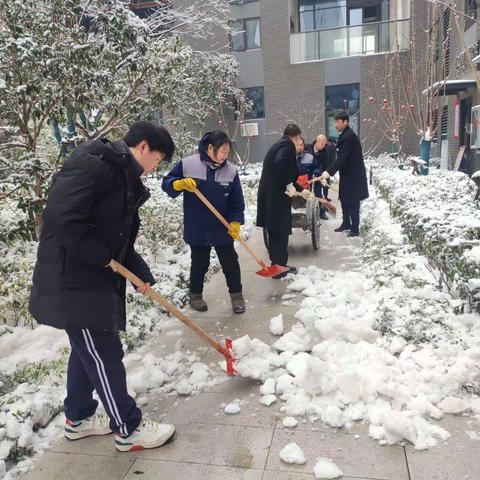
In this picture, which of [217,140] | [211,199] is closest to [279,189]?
[211,199]

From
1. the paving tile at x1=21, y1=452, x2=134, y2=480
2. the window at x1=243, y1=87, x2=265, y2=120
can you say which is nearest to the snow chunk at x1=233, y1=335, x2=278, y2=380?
the paving tile at x1=21, y1=452, x2=134, y2=480

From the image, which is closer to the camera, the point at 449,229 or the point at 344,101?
the point at 449,229

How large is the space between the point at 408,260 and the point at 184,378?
105 inches

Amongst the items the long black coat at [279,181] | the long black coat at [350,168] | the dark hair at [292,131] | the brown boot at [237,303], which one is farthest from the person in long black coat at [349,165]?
the brown boot at [237,303]

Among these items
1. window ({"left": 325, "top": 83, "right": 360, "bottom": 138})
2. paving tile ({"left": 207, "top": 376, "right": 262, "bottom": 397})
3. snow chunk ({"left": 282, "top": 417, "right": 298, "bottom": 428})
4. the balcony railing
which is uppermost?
the balcony railing

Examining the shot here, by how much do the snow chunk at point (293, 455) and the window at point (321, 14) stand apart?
2080cm

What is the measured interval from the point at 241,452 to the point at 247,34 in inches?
783

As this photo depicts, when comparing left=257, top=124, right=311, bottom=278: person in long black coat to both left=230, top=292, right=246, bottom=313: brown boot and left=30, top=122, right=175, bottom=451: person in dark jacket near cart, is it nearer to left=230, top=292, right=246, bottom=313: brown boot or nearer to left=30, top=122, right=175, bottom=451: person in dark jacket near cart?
left=230, top=292, right=246, bottom=313: brown boot

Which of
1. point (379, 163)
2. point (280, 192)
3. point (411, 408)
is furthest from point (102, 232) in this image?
point (379, 163)

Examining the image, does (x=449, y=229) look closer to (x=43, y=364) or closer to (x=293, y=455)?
(x=293, y=455)

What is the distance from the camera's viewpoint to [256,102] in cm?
2000

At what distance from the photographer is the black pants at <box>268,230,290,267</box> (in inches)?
211

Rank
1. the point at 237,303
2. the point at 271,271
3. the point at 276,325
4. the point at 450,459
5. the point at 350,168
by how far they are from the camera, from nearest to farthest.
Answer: the point at 450,459, the point at 276,325, the point at 237,303, the point at 271,271, the point at 350,168

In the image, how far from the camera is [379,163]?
16.4 m
